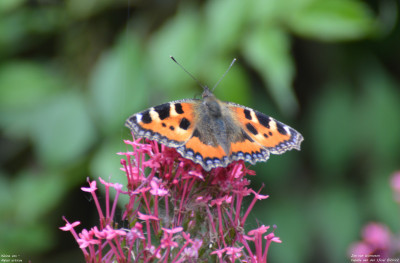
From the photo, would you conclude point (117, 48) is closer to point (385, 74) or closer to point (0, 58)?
point (0, 58)

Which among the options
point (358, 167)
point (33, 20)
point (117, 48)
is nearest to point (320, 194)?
point (358, 167)

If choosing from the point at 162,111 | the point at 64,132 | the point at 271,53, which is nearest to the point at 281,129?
the point at 162,111

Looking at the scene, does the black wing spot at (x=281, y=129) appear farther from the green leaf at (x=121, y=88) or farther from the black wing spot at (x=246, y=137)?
the green leaf at (x=121, y=88)

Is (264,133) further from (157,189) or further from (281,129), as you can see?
(157,189)

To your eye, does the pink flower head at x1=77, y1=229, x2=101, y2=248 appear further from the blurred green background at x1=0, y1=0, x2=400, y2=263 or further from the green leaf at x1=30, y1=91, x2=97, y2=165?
the green leaf at x1=30, y1=91, x2=97, y2=165

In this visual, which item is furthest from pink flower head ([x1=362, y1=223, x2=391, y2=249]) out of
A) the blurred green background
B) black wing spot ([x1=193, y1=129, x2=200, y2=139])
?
black wing spot ([x1=193, y1=129, x2=200, y2=139])

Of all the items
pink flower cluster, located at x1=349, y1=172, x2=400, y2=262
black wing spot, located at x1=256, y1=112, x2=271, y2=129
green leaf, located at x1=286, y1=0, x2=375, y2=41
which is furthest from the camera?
green leaf, located at x1=286, y1=0, x2=375, y2=41

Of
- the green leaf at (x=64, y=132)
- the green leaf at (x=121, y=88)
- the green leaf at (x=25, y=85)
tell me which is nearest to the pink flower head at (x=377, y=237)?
the green leaf at (x=121, y=88)
